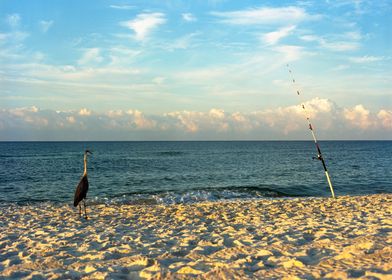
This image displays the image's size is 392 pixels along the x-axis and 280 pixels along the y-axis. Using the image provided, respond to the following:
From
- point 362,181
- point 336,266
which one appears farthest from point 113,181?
point 336,266

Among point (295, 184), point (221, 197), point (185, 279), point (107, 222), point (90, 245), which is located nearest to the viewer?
point (185, 279)

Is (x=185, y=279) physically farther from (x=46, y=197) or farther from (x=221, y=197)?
(x=46, y=197)

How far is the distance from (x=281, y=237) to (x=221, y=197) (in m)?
15.1

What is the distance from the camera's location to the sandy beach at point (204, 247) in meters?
6.19

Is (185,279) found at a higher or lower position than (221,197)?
higher

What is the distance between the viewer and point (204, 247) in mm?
7898

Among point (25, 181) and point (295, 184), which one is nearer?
point (295, 184)

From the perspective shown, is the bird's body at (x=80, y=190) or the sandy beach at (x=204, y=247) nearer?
the sandy beach at (x=204, y=247)

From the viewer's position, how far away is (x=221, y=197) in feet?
77.7

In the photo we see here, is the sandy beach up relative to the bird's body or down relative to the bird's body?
down

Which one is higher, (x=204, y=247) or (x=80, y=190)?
(x=80, y=190)

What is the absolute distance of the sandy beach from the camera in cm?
619

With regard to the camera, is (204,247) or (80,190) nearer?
(204,247)

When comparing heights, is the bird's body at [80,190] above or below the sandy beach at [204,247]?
above
